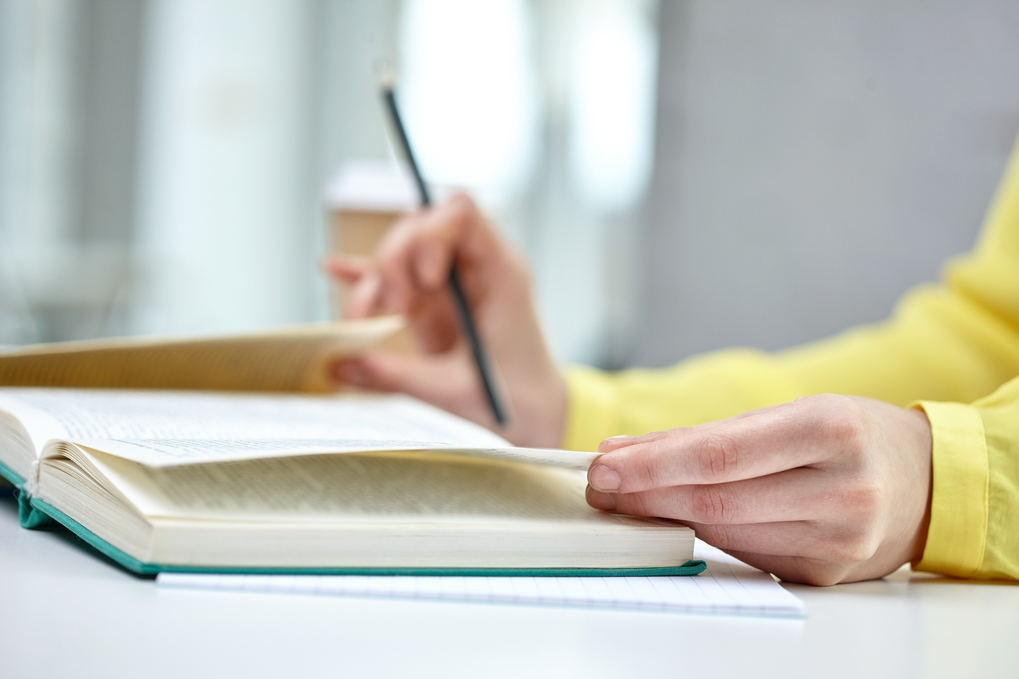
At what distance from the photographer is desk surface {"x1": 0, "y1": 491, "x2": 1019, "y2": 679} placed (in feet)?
0.54

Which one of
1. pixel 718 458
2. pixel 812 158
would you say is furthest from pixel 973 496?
pixel 812 158

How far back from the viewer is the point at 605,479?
0.23 m

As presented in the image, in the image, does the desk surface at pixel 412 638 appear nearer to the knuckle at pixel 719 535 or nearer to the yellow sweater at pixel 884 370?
the knuckle at pixel 719 535

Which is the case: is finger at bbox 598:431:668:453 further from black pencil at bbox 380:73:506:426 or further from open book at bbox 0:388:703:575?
black pencil at bbox 380:73:506:426

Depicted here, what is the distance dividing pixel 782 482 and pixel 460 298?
1.19ft

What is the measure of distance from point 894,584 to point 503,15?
331 centimetres

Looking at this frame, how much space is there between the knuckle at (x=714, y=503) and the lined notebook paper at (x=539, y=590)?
0.02 metres

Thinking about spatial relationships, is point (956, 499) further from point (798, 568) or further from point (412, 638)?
point (412, 638)

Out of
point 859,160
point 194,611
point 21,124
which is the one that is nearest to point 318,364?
point 194,611

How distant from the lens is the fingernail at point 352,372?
0.57 m

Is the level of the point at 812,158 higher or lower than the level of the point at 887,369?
higher

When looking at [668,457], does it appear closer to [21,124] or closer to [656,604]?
[656,604]

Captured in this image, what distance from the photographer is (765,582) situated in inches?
9.7

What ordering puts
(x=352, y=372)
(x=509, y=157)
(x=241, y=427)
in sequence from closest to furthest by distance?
(x=241, y=427) → (x=352, y=372) → (x=509, y=157)
